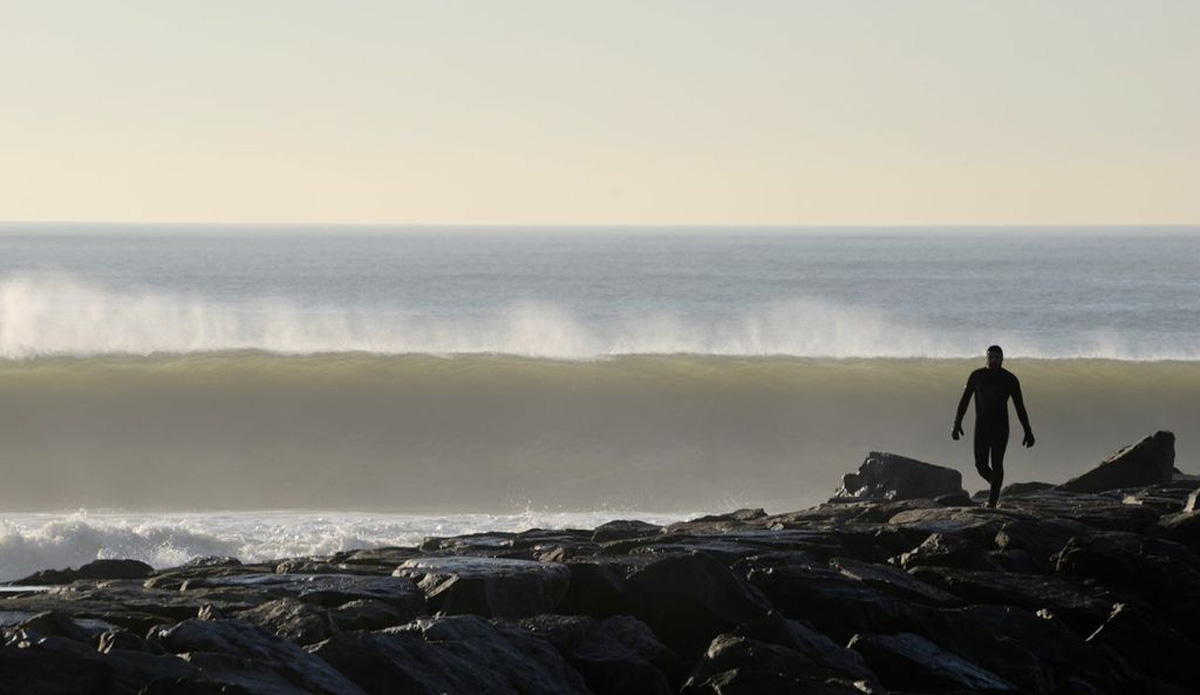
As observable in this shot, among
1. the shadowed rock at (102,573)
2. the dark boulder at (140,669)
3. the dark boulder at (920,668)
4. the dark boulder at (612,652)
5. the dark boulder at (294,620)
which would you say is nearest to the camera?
the dark boulder at (140,669)

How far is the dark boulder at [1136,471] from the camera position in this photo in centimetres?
1744

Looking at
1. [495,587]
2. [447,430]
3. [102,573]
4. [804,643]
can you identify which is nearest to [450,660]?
[495,587]

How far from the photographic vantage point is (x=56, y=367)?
34.4 metres

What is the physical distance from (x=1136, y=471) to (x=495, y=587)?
8.81 metres

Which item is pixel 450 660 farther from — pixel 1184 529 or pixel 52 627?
pixel 1184 529

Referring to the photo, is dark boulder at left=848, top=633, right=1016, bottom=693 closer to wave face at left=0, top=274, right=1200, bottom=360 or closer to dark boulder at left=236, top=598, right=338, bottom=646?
dark boulder at left=236, top=598, right=338, bottom=646

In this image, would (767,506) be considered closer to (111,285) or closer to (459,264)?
(111,285)

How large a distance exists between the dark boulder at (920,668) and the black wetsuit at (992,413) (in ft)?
17.7

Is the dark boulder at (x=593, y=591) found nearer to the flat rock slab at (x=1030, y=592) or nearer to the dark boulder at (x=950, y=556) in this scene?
the flat rock slab at (x=1030, y=592)

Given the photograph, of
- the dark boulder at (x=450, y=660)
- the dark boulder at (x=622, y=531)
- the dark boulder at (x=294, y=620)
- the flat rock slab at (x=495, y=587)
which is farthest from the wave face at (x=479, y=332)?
the dark boulder at (x=450, y=660)

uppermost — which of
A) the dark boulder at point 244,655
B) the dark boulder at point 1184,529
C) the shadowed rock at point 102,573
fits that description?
the dark boulder at point 244,655

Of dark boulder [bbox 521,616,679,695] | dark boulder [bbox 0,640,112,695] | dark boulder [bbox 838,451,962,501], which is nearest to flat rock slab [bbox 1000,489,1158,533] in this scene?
dark boulder [bbox 838,451,962,501]

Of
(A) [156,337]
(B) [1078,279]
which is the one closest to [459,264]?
(B) [1078,279]

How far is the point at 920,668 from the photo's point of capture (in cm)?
1017
